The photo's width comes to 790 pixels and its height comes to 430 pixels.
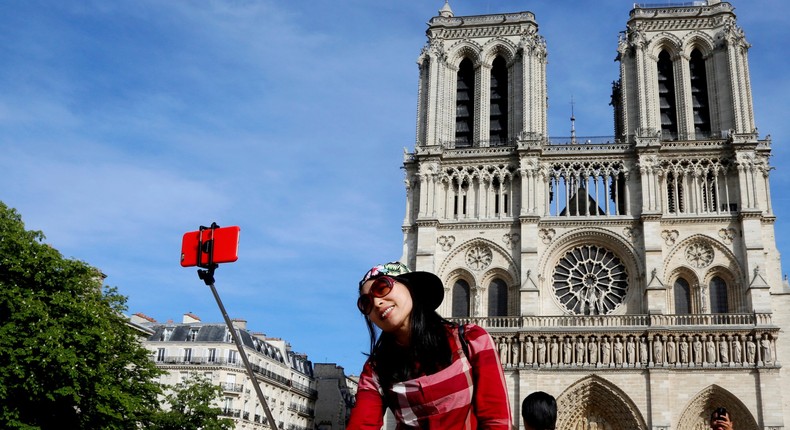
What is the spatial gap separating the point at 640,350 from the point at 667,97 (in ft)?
34.1

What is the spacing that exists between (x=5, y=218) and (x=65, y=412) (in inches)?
200

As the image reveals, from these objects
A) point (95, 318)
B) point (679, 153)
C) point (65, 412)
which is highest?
point (679, 153)

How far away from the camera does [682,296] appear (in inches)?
1264

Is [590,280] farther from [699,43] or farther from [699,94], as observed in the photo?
[699,43]

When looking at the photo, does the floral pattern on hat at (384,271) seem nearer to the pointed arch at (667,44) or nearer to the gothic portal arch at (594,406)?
the gothic portal arch at (594,406)

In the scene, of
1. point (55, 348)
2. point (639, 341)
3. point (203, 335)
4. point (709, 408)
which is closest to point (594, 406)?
point (639, 341)

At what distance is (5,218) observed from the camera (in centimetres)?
2233

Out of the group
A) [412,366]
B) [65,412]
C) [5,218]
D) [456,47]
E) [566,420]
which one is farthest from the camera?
[456,47]

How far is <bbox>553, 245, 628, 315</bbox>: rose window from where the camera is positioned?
106 ft

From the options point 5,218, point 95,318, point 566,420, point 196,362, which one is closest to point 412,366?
point 95,318

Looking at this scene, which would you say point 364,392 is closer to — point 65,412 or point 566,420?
point 65,412

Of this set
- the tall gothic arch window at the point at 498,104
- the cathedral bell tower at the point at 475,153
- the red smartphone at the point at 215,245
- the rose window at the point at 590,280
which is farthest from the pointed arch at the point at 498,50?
the red smartphone at the point at 215,245

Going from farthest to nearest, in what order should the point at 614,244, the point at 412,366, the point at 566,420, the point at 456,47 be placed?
the point at 456,47 → the point at 614,244 → the point at 566,420 → the point at 412,366

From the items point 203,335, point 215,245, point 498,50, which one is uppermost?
point 498,50
